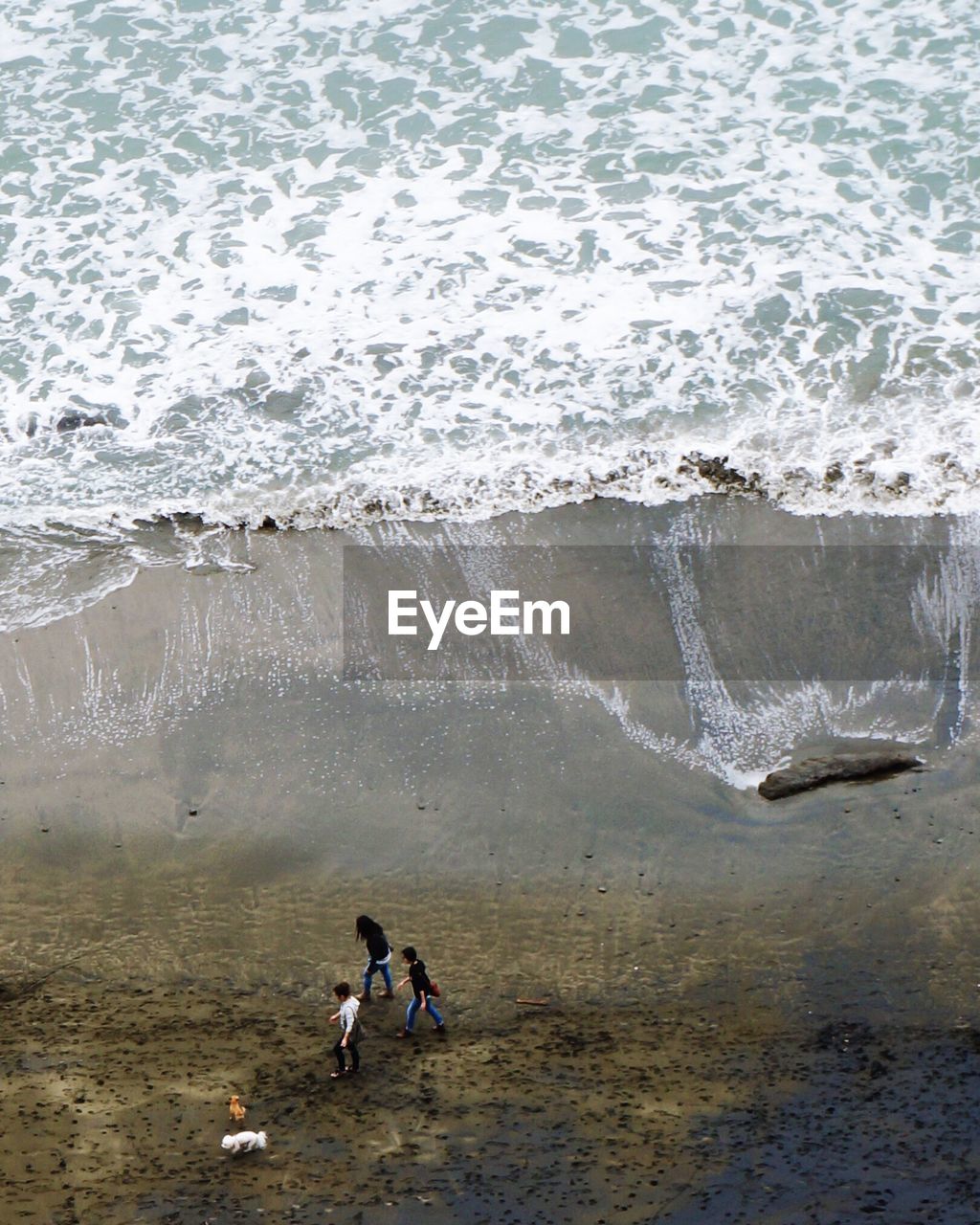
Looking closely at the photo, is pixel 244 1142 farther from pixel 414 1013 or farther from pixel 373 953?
pixel 373 953

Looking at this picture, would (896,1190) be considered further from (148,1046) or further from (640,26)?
(640,26)

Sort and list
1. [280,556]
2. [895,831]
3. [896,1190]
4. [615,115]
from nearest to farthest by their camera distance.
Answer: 1. [896,1190]
2. [895,831]
3. [280,556]
4. [615,115]

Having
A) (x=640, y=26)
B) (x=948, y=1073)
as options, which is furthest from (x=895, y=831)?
(x=640, y=26)

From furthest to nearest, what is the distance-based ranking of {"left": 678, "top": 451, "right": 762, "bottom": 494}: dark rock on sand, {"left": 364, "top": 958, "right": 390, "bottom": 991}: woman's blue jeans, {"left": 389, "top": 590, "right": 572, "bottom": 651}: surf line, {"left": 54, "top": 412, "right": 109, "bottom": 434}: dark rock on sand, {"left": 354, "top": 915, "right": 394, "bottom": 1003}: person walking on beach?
1. {"left": 54, "top": 412, "right": 109, "bottom": 434}: dark rock on sand
2. {"left": 678, "top": 451, "right": 762, "bottom": 494}: dark rock on sand
3. {"left": 389, "top": 590, "right": 572, "bottom": 651}: surf line
4. {"left": 364, "top": 958, "right": 390, "bottom": 991}: woman's blue jeans
5. {"left": 354, "top": 915, "right": 394, "bottom": 1003}: person walking on beach

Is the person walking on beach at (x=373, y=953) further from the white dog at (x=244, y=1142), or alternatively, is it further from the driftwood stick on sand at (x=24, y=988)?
the driftwood stick on sand at (x=24, y=988)

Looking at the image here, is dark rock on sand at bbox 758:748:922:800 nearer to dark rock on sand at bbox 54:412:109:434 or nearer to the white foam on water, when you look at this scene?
the white foam on water

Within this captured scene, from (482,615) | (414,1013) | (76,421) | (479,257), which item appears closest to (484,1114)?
(414,1013)

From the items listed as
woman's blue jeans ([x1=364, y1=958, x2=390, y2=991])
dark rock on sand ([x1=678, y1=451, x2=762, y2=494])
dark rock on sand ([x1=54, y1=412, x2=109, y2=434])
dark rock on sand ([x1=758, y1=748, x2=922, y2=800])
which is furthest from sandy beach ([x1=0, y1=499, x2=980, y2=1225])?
dark rock on sand ([x1=54, y1=412, x2=109, y2=434])

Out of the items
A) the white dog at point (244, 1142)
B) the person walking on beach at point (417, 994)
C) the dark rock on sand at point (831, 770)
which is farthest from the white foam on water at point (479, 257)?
the white dog at point (244, 1142)
